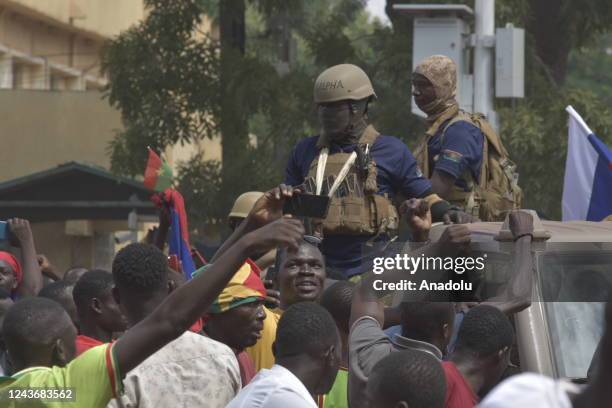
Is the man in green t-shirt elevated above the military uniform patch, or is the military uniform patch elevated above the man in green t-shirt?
the military uniform patch

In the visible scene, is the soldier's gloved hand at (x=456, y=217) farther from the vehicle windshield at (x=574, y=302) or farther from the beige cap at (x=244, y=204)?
the beige cap at (x=244, y=204)

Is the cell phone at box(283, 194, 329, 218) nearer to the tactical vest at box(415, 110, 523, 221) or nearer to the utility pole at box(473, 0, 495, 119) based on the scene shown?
the tactical vest at box(415, 110, 523, 221)

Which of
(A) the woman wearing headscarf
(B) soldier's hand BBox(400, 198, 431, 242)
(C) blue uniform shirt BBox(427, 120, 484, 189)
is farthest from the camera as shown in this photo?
(A) the woman wearing headscarf

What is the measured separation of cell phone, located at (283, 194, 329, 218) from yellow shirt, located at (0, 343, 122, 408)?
1514 mm

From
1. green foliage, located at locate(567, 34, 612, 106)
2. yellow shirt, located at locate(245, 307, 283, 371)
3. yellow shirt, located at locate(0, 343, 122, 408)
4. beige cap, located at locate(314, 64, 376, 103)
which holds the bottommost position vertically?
yellow shirt, located at locate(245, 307, 283, 371)

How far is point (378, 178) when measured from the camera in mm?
7863

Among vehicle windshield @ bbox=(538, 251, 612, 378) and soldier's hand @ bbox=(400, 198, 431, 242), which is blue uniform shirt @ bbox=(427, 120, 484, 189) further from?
vehicle windshield @ bbox=(538, 251, 612, 378)

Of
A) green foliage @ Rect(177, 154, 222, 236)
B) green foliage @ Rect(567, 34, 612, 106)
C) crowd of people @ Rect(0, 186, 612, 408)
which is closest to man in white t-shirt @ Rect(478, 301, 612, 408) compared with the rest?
crowd of people @ Rect(0, 186, 612, 408)

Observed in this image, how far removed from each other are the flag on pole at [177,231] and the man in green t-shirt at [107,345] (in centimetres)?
341

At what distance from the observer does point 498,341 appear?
18.2ft

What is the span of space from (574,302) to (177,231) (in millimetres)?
3147

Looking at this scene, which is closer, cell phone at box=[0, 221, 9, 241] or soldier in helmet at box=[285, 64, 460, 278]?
soldier in helmet at box=[285, 64, 460, 278]

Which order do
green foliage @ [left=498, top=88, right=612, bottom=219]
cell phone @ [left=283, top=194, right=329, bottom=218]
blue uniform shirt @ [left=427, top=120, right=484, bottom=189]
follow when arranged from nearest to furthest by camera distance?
1. cell phone @ [left=283, top=194, right=329, bottom=218]
2. blue uniform shirt @ [left=427, top=120, right=484, bottom=189]
3. green foliage @ [left=498, top=88, right=612, bottom=219]

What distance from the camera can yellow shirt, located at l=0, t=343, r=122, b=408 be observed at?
4.92 m
